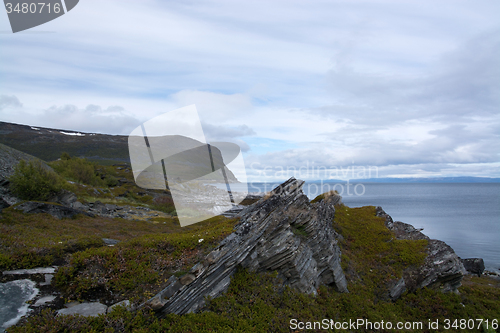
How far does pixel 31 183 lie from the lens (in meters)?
31.1

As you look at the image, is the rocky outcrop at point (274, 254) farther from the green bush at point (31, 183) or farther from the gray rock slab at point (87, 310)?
the green bush at point (31, 183)

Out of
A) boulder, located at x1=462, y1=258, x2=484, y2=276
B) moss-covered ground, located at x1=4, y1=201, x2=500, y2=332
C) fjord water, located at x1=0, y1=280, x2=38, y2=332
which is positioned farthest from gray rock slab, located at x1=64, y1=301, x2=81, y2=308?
boulder, located at x1=462, y1=258, x2=484, y2=276

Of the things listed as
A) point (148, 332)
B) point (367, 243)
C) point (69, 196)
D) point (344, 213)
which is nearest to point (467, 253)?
point (344, 213)

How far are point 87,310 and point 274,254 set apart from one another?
890cm

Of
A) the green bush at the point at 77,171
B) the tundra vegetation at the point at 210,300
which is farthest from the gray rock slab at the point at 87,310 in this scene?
the green bush at the point at 77,171

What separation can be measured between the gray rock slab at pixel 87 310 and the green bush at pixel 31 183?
29463 millimetres

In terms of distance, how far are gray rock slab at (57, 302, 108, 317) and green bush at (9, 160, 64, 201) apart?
96.7 feet

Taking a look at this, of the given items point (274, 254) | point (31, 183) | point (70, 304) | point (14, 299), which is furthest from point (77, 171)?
point (274, 254)

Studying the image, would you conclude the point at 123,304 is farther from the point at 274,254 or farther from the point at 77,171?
the point at 77,171

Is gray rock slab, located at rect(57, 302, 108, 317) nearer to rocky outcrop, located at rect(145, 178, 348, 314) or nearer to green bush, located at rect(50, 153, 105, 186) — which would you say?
rocky outcrop, located at rect(145, 178, 348, 314)

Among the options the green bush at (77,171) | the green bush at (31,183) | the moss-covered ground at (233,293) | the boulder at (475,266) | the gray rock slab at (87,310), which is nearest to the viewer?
the gray rock slab at (87,310)

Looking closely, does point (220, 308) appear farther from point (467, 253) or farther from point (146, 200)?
point (146, 200)

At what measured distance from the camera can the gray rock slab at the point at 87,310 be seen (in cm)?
927

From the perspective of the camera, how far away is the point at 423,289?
59.0ft
